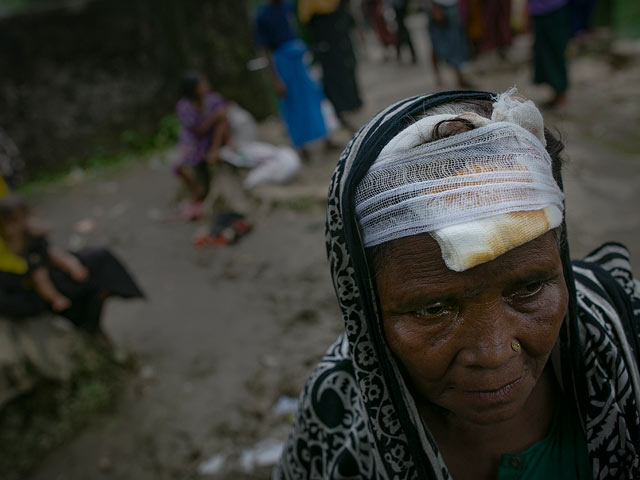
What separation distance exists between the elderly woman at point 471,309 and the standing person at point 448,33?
21.9 feet

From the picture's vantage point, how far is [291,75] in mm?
6449

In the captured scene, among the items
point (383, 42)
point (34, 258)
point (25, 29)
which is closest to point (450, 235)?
point (34, 258)

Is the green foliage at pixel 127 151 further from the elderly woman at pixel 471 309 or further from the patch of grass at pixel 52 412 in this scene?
the elderly woman at pixel 471 309

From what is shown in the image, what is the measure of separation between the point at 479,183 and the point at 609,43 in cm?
851

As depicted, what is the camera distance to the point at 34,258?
10.9 ft

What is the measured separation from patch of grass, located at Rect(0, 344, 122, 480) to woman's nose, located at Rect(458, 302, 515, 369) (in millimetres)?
3199

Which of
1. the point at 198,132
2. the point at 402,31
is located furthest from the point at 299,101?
the point at 402,31

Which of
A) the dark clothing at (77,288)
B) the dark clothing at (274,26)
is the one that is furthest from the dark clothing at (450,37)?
the dark clothing at (77,288)

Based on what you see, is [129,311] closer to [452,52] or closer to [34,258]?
[34,258]

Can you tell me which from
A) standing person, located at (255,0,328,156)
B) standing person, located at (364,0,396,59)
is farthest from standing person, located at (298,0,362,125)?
standing person, located at (364,0,396,59)

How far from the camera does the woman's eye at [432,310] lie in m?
0.93

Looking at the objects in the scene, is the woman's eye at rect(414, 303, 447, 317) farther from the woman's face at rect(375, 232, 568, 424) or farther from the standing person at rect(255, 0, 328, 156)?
the standing person at rect(255, 0, 328, 156)

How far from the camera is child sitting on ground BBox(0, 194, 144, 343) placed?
327 centimetres

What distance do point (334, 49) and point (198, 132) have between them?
2.08 meters
